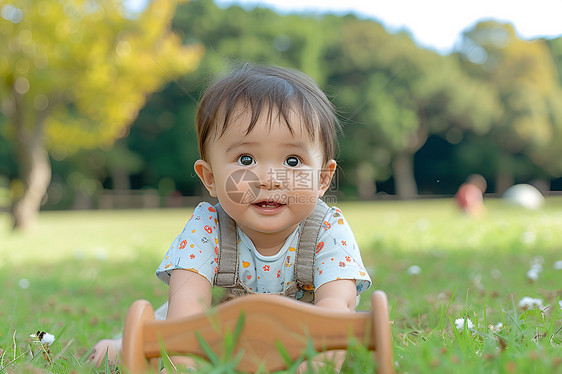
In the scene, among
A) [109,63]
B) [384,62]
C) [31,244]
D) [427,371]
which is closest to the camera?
[427,371]

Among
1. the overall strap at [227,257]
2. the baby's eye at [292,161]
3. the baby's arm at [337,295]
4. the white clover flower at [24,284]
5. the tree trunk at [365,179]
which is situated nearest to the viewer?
the baby's arm at [337,295]

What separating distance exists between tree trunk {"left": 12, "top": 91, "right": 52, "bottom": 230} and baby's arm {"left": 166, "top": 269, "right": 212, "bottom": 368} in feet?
31.0

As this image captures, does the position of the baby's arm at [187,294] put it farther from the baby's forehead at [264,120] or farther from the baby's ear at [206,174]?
the baby's forehead at [264,120]

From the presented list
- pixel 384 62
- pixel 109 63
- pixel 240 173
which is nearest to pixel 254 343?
pixel 240 173

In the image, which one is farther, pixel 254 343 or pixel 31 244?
pixel 31 244

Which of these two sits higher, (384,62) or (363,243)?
(384,62)

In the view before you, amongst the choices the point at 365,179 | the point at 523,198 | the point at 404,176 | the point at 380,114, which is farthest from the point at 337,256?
the point at 365,179

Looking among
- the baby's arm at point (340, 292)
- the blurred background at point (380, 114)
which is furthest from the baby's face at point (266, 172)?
the blurred background at point (380, 114)

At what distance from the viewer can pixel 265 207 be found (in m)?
1.87

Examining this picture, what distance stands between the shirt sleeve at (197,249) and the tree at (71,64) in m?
8.09

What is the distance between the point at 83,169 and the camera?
28438mm

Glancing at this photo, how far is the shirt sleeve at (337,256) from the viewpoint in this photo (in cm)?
190

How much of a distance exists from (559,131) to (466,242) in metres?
24.7

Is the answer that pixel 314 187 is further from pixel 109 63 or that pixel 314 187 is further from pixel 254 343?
pixel 109 63
